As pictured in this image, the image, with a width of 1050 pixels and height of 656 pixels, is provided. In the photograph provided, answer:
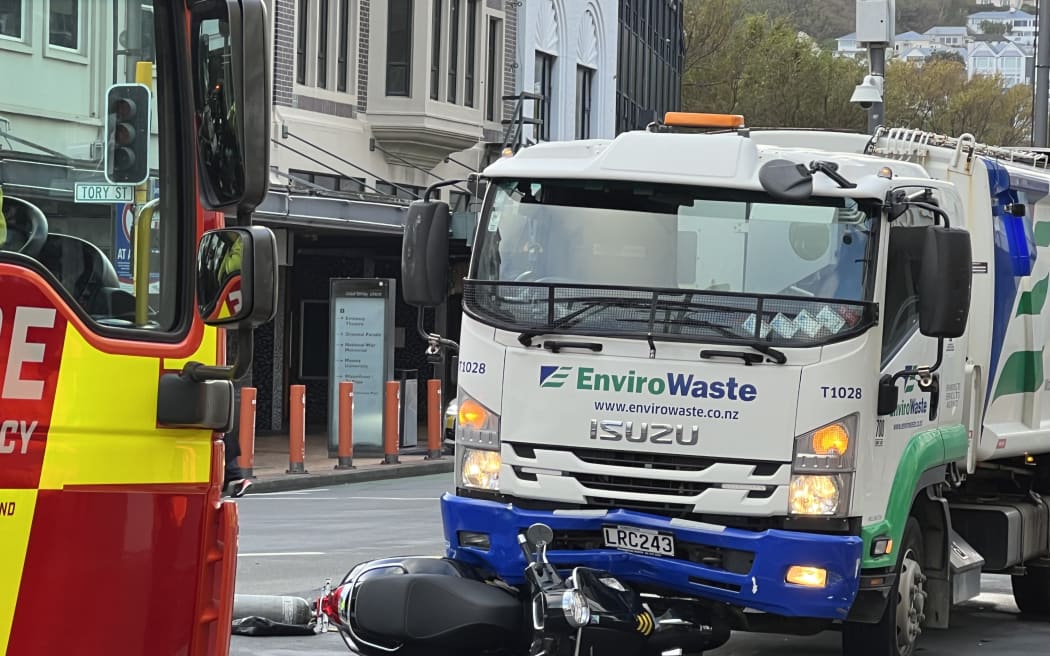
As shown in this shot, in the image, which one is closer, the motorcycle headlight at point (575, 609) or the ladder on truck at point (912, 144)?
the motorcycle headlight at point (575, 609)

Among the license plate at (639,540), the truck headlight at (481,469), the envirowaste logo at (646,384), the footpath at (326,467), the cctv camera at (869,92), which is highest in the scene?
the cctv camera at (869,92)

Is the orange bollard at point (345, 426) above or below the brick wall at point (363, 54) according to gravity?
below

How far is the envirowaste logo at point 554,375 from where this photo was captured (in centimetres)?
874

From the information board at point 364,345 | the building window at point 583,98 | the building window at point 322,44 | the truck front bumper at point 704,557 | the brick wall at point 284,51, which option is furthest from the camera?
the building window at point 583,98

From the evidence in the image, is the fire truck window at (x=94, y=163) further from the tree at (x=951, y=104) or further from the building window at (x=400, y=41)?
the tree at (x=951, y=104)

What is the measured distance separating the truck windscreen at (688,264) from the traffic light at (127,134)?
14.8ft

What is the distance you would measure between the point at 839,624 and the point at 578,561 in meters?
1.63

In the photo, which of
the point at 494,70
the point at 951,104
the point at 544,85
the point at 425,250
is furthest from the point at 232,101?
the point at 951,104

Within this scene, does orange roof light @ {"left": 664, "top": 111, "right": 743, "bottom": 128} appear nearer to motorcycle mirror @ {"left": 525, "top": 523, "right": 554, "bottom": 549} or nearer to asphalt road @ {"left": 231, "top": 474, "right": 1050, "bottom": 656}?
motorcycle mirror @ {"left": 525, "top": 523, "right": 554, "bottom": 549}

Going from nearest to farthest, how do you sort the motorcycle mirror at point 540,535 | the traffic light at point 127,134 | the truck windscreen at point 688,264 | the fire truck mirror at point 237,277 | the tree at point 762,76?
the fire truck mirror at point 237,277, the traffic light at point 127,134, the motorcycle mirror at point 540,535, the truck windscreen at point 688,264, the tree at point 762,76

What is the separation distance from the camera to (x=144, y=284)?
4398 millimetres

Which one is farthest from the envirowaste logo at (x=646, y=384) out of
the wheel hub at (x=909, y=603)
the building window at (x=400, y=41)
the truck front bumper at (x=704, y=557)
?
the building window at (x=400, y=41)

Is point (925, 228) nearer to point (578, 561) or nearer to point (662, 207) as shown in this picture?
point (662, 207)

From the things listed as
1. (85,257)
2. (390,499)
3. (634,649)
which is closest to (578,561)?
(634,649)
